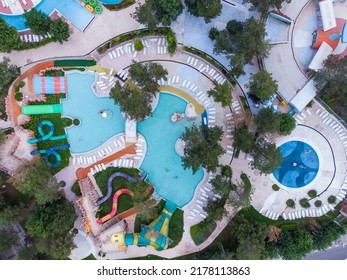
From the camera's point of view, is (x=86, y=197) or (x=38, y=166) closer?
(x=38, y=166)

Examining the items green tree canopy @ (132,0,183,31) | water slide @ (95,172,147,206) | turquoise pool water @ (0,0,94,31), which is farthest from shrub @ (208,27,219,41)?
water slide @ (95,172,147,206)

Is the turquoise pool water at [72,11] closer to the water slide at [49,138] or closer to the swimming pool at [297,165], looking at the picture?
the water slide at [49,138]

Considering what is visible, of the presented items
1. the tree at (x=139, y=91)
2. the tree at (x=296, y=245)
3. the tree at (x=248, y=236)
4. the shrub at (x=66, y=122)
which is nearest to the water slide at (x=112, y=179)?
the tree at (x=139, y=91)

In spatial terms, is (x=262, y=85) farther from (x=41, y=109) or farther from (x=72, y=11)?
(x=41, y=109)

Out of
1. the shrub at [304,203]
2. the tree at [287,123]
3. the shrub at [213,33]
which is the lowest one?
the shrub at [304,203]

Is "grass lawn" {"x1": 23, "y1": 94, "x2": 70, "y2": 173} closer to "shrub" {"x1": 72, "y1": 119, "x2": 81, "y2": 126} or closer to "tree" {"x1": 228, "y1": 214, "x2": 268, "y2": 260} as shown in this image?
"shrub" {"x1": 72, "y1": 119, "x2": 81, "y2": 126}

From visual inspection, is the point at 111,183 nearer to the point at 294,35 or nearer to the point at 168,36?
the point at 168,36

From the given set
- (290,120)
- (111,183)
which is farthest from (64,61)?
(290,120)
